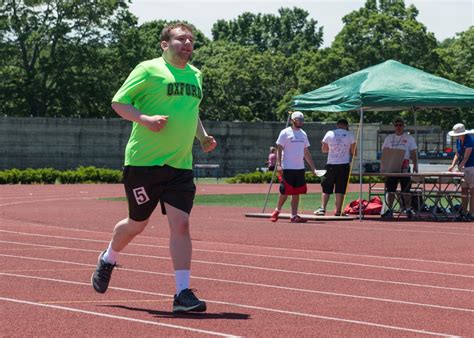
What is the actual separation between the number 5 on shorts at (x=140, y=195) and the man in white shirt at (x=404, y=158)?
1464 cm

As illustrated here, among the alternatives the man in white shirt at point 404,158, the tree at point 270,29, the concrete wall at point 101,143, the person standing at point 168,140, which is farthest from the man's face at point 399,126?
the tree at point 270,29

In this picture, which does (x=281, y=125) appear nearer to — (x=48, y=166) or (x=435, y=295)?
(x=48, y=166)

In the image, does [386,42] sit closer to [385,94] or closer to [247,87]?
[247,87]

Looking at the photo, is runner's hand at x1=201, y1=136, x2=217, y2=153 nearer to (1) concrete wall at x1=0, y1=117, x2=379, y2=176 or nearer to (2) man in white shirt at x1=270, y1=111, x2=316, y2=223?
(2) man in white shirt at x1=270, y1=111, x2=316, y2=223

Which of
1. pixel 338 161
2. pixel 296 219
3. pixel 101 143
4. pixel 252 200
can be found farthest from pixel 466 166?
pixel 101 143

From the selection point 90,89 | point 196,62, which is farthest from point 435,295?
point 196,62

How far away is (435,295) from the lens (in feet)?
35.3

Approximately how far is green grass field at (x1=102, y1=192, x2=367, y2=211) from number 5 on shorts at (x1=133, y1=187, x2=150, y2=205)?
1710 centimetres

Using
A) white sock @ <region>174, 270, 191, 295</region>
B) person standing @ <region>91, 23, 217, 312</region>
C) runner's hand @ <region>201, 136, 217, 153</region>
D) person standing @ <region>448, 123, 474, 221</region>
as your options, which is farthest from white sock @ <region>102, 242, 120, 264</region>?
person standing @ <region>448, 123, 474, 221</region>

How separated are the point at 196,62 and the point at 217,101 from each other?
18395 mm

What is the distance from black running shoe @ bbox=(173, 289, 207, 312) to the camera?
9141 millimetres

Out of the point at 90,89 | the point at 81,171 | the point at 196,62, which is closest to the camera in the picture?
the point at 81,171

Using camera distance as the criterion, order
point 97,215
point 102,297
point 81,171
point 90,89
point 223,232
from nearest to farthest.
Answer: point 102,297 < point 223,232 < point 97,215 < point 81,171 < point 90,89

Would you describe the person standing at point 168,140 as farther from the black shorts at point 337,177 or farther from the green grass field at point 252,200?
the green grass field at point 252,200
